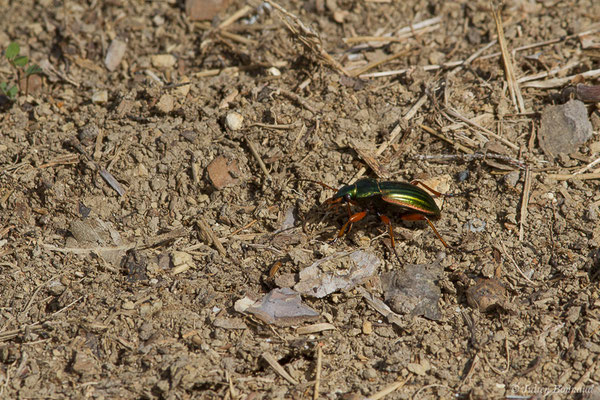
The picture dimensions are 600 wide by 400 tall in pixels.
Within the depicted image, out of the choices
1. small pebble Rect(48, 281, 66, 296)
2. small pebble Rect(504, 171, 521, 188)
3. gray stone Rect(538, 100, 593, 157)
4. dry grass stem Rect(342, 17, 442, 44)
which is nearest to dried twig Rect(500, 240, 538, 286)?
small pebble Rect(504, 171, 521, 188)

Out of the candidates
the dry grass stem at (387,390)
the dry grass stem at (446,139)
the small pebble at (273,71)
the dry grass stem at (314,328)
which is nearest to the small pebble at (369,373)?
the dry grass stem at (387,390)

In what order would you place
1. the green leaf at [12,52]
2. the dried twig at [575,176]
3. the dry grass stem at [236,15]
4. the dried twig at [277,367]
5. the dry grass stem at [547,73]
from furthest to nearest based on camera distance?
the dry grass stem at [236,15]
the green leaf at [12,52]
the dry grass stem at [547,73]
the dried twig at [575,176]
the dried twig at [277,367]

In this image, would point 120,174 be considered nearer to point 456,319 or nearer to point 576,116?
point 456,319

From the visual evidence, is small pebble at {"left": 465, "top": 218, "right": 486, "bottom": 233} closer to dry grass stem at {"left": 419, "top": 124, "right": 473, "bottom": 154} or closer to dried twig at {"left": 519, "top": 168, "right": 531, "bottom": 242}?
dried twig at {"left": 519, "top": 168, "right": 531, "bottom": 242}

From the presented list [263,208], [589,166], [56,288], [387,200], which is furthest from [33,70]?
[589,166]

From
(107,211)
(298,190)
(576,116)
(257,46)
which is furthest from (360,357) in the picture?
(257,46)

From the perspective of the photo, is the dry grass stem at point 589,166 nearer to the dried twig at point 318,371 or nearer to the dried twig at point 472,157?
the dried twig at point 472,157
